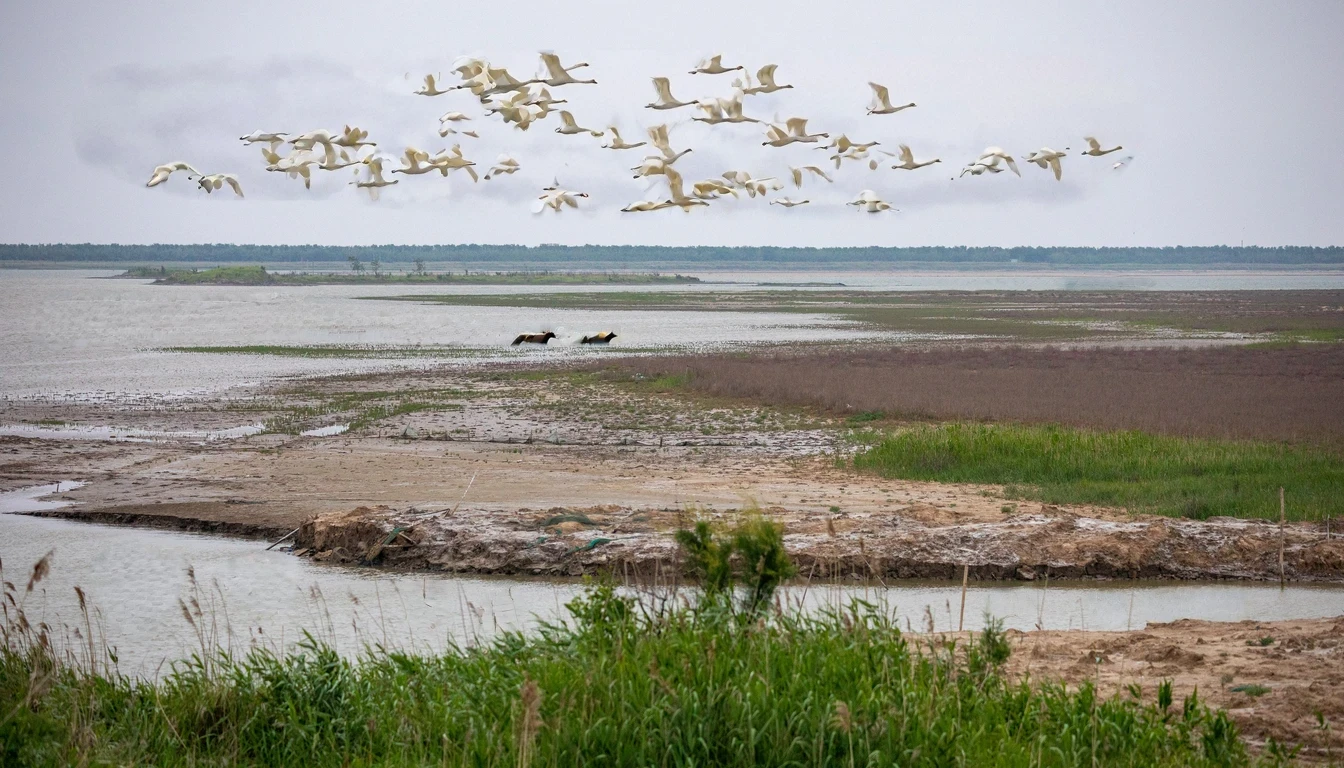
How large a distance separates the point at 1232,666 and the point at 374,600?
26.4ft

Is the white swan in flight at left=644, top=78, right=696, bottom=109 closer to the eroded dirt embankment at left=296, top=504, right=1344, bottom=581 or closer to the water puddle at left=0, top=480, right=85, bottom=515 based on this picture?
the eroded dirt embankment at left=296, top=504, right=1344, bottom=581

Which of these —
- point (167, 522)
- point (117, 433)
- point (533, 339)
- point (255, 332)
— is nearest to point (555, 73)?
point (167, 522)

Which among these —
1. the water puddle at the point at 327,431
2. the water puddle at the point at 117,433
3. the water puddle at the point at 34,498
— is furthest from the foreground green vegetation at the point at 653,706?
the water puddle at the point at 117,433

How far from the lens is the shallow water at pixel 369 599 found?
1119 cm

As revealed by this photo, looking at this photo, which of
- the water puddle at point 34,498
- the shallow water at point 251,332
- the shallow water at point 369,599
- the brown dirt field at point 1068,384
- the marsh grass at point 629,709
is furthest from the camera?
the shallow water at point 251,332

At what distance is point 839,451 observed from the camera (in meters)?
21.7

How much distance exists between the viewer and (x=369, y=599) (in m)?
12.6

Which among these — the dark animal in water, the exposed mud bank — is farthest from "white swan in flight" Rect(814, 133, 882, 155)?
the dark animal in water

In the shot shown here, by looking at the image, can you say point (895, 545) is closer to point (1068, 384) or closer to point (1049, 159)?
point (1049, 159)

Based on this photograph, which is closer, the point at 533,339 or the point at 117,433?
the point at 117,433

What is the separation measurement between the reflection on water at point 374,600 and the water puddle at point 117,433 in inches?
376

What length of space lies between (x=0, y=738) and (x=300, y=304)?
90674 mm

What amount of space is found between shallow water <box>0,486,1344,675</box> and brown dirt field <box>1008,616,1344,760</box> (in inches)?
49.3

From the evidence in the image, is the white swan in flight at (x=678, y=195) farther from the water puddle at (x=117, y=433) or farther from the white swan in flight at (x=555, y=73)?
the water puddle at (x=117, y=433)
